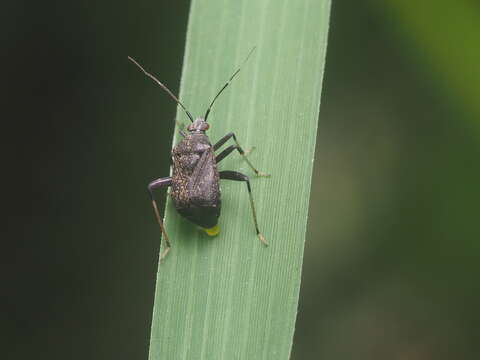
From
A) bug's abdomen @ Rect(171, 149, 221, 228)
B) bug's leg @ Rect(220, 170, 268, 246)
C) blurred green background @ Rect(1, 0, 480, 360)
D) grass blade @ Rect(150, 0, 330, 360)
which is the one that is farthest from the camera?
blurred green background @ Rect(1, 0, 480, 360)

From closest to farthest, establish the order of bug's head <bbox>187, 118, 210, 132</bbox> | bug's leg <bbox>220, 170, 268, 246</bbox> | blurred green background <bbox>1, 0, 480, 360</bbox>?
bug's leg <bbox>220, 170, 268, 246</bbox>, bug's head <bbox>187, 118, 210, 132</bbox>, blurred green background <bbox>1, 0, 480, 360</bbox>

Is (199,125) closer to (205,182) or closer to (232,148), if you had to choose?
(232,148)

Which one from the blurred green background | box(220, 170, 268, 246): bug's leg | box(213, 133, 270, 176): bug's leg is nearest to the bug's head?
box(213, 133, 270, 176): bug's leg

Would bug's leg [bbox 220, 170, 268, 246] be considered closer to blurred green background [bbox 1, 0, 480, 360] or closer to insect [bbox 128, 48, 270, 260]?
insect [bbox 128, 48, 270, 260]

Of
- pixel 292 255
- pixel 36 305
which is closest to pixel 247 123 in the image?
pixel 292 255

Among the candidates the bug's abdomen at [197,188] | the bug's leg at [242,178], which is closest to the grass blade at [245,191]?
the bug's leg at [242,178]

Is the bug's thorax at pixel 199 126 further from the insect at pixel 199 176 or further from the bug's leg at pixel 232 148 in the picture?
the bug's leg at pixel 232 148
